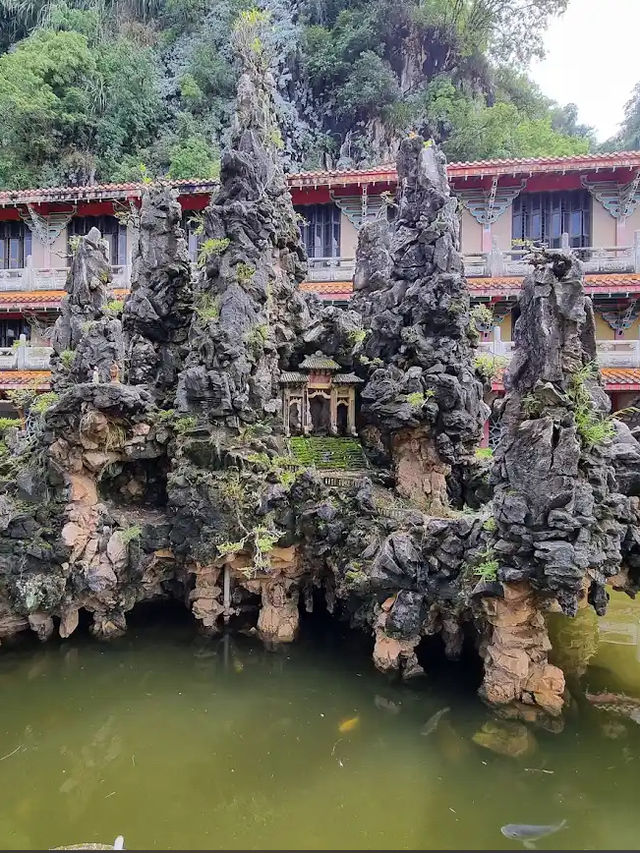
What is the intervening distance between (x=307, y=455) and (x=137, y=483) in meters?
4.10

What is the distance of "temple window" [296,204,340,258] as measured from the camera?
2178 cm

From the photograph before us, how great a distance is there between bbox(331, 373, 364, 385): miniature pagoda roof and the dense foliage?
13.8 meters

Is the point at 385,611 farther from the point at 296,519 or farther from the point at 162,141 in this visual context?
the point at 162,141

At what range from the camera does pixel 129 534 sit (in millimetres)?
11758

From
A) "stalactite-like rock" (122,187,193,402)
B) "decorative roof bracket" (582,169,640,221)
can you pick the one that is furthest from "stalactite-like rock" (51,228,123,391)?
"decorative roof bracket" (582,169,640,221)

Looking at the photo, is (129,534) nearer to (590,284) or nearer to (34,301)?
(34,301)

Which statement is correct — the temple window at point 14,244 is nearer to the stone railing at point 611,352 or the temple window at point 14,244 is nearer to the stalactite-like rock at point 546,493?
the stone railing at point 611,352

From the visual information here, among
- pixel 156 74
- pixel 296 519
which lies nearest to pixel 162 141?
pixel 156 74

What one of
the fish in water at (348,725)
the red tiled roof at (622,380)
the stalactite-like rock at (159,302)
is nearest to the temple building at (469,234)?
the red tiled roof at (622,380)

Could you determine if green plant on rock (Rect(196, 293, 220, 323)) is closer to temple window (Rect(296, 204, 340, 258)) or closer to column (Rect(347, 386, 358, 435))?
column (Rect(347, 386, 358, 435))

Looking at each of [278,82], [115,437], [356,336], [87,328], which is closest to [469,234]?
[356,336]

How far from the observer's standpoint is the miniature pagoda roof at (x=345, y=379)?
1431 centimetres

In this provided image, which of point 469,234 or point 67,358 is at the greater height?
point 469,234

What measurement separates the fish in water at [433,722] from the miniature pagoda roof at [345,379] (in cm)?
770
